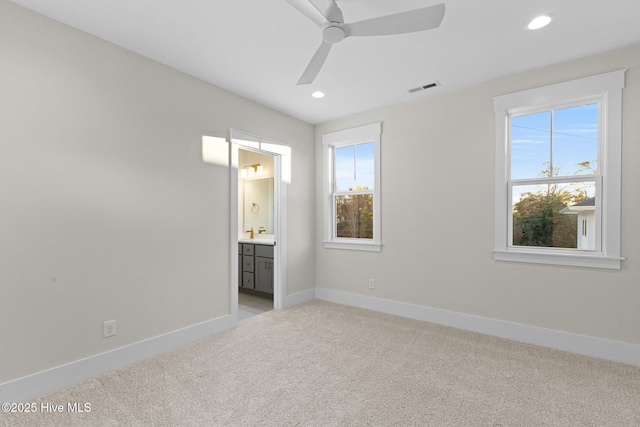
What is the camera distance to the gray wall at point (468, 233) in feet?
8.58

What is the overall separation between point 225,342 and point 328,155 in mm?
2794

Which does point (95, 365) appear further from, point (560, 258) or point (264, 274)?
A: point (560, 258)

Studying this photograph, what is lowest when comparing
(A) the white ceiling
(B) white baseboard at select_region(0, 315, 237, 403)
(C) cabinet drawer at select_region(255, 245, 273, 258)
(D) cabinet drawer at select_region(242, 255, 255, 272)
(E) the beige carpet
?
(E) the beige carpet

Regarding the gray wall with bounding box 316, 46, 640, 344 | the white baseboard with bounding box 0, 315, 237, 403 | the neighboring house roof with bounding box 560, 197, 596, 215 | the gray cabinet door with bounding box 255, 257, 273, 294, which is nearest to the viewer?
the white baseboard with bounding box 0, 315, 237, 403

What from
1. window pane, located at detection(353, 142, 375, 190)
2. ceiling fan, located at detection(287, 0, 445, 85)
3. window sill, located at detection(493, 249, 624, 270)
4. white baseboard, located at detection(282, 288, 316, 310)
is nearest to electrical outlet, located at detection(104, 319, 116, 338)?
white baseboard, located at detection(282, 288, 316, 310)

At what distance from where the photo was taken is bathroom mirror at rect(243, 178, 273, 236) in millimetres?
5266

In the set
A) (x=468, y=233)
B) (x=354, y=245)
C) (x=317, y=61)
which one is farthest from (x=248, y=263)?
(x=317, y=61)

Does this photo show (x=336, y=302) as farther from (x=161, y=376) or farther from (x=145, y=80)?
(x=145, y=80)

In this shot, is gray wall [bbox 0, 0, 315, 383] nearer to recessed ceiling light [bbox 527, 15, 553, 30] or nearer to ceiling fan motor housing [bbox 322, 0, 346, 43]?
ceiling fan motor housing [bbox 322, 0, 346, 43]

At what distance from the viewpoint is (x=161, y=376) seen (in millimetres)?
A: 2375

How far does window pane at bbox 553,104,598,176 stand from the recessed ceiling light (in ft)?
3.44

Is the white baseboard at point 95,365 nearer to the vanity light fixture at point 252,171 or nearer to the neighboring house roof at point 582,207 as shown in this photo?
the vanity light fixture at point 252,171

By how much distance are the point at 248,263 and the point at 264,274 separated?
16.3 inches

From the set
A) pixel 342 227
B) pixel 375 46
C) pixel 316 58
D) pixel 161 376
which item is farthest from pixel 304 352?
pixel 375 46
